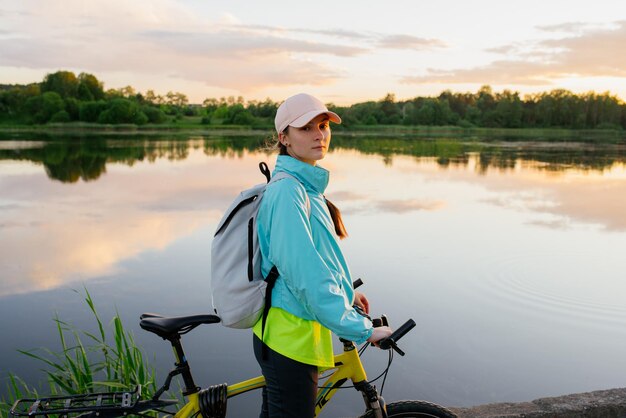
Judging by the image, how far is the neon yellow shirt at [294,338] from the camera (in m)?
1.85

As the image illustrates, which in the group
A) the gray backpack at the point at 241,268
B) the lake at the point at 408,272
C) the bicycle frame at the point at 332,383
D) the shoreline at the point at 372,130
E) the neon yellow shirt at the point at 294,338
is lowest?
the lake at the point at 408,272

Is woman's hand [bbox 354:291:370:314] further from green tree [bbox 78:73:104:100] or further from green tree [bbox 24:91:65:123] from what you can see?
green tree [bbox 78:73:104:100]

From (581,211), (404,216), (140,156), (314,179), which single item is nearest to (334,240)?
(314,179)

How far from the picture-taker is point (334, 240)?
6.19 feet

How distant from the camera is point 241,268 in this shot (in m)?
1.86

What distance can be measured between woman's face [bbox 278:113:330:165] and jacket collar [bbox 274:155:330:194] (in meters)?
0.05

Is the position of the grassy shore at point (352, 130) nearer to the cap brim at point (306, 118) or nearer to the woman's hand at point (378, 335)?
the cap brim at point (306, 118)

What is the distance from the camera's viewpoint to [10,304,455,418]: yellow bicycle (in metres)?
1.86

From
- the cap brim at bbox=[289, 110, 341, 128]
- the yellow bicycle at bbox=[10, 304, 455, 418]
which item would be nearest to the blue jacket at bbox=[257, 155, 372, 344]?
the cap brim at bbox=[289, 110, 341, 128]

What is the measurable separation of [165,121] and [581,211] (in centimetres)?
5140

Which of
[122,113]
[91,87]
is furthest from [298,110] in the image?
[91,87]

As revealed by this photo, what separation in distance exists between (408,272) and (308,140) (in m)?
5.55

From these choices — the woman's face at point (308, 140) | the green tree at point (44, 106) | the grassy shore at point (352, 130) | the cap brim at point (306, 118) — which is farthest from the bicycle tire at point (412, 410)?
the green tree at point (44, 106)

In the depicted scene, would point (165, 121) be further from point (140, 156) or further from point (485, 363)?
point (485, 363)
